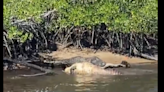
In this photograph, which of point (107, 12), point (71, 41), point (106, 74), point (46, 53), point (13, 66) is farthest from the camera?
point (71, 41)

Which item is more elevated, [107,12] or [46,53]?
[107,12]

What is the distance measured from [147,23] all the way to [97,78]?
390 cm

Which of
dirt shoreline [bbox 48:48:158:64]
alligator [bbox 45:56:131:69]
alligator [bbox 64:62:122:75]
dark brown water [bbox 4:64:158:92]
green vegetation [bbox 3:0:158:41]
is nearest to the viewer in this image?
dark brown water [bbox 4:64:158:92]

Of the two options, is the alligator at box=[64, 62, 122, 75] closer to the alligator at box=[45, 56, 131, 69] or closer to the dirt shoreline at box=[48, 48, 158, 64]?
the alligator at box=[45, 56, 131, 69]

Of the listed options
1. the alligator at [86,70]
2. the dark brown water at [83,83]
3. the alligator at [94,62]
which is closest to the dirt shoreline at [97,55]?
the alligator at [94,62]

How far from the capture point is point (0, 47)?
2186 millimetres

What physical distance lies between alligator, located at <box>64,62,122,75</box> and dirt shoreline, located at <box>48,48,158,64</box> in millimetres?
2807

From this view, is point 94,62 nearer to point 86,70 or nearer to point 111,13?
point 86,70

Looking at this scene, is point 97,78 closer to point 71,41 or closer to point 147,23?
point 147,23

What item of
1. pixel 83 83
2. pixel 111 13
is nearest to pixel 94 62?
pixel 111 13

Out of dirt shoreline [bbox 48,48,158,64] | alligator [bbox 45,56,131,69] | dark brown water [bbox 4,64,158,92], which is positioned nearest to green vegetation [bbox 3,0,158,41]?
alligator [bbox 45,56,131,69]

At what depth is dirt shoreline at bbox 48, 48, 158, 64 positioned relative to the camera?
14.2 metres

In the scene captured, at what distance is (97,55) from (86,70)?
3773 mm
